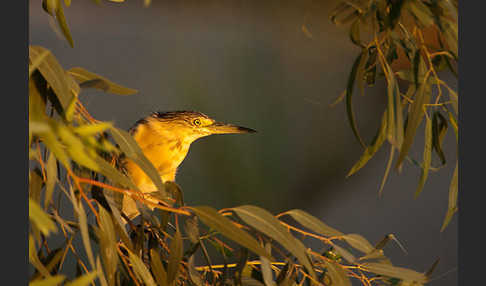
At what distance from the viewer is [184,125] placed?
3.67 feet

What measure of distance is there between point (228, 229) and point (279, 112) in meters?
2.19

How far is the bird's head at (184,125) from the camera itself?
43.2 inches

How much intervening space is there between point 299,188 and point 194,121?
173cm

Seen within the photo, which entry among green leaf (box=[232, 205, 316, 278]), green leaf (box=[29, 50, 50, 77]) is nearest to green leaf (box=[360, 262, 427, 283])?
green leaf (box=[232, 205, 316, 278])

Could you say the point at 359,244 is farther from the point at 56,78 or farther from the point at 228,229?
the point at 56,78

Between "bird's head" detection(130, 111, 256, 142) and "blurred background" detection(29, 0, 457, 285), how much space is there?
4.21ft

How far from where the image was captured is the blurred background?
2469mm

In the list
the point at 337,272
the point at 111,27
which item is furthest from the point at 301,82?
the point at 337,272

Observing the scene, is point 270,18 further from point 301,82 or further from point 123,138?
point 123,138

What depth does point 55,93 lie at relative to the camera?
574mm

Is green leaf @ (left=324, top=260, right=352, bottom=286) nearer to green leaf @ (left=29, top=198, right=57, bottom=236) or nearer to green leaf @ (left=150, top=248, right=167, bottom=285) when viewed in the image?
green leaf @ (left=150, top=248, right=167, bottom=285)

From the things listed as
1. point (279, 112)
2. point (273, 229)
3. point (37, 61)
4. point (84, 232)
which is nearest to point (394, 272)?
point (273, 229)

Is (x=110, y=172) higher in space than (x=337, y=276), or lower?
higher

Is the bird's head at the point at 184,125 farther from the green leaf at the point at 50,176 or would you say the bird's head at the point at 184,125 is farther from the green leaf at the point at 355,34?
the green leaf at the point at 50,176
